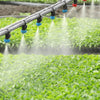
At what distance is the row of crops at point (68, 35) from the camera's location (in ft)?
26.7

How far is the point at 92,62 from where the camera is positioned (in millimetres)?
6727

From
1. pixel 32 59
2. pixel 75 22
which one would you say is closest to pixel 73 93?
pixel 32 59

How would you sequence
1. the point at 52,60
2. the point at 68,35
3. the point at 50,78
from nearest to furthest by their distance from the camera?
the point at 50,78 → the point at 52,60 → the point at 68,35

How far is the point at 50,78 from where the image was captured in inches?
244

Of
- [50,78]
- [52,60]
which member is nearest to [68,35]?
[52,60]

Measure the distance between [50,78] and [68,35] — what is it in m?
2.84

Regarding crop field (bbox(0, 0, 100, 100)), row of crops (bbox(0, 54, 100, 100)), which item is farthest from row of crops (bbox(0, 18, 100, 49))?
row of crops (bbox(0, 54, 100, 100))

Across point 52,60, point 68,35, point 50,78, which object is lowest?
point 50,78

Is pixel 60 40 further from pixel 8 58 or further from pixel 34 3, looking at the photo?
pixel 34 3

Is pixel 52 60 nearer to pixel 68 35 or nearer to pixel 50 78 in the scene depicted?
pixel 50 78

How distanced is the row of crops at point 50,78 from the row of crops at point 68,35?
105 cm

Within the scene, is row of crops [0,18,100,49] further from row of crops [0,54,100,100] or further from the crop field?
row of crops [0,54,100,100]

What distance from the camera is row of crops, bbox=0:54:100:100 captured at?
5484mm

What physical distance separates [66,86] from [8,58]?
7.71 ft
